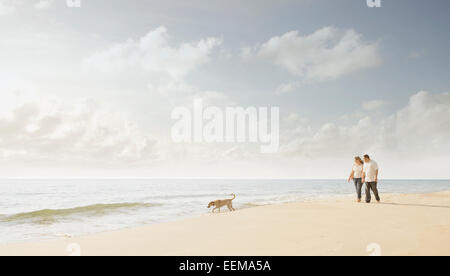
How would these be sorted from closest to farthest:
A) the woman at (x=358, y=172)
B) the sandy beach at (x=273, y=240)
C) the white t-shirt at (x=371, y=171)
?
the sandy beach at (x=273, y=240) → the white t-shirt at (x=371, y=171) → the woman at (x=358, y=172)

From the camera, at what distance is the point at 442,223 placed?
7.04 meters

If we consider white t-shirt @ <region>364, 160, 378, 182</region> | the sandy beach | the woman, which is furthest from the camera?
the woman

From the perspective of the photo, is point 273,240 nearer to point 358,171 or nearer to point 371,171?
point 371,171

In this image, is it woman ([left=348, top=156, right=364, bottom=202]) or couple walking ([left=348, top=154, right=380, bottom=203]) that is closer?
couple walking ([left=348, top=154, right=380, bottom=203])

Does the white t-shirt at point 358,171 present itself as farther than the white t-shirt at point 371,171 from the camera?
Yes

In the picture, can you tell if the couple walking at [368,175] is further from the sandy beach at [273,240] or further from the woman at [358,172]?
the sandy beach at [273,240]

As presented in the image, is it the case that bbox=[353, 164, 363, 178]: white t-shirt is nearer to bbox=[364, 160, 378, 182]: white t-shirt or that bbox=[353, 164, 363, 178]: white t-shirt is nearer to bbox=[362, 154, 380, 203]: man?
bbox=[362, 154, 380, 203]: man

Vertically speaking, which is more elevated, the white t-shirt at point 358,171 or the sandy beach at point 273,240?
the white t-shirt at point 358,171

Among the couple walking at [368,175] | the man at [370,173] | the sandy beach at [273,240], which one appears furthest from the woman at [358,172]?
the sandy beach at [273,240]

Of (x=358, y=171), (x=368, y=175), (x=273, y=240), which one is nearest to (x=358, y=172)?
(x=358, y=171)

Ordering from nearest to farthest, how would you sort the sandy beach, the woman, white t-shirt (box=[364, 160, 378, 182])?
the sandy beach < white t-shirt (box=[364, 160, 378, 182]) < the woman

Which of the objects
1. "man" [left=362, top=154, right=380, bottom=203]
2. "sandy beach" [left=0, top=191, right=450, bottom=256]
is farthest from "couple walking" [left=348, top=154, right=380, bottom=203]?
"sandy beach" [left=0, top=191, right=450, bottom=256]
